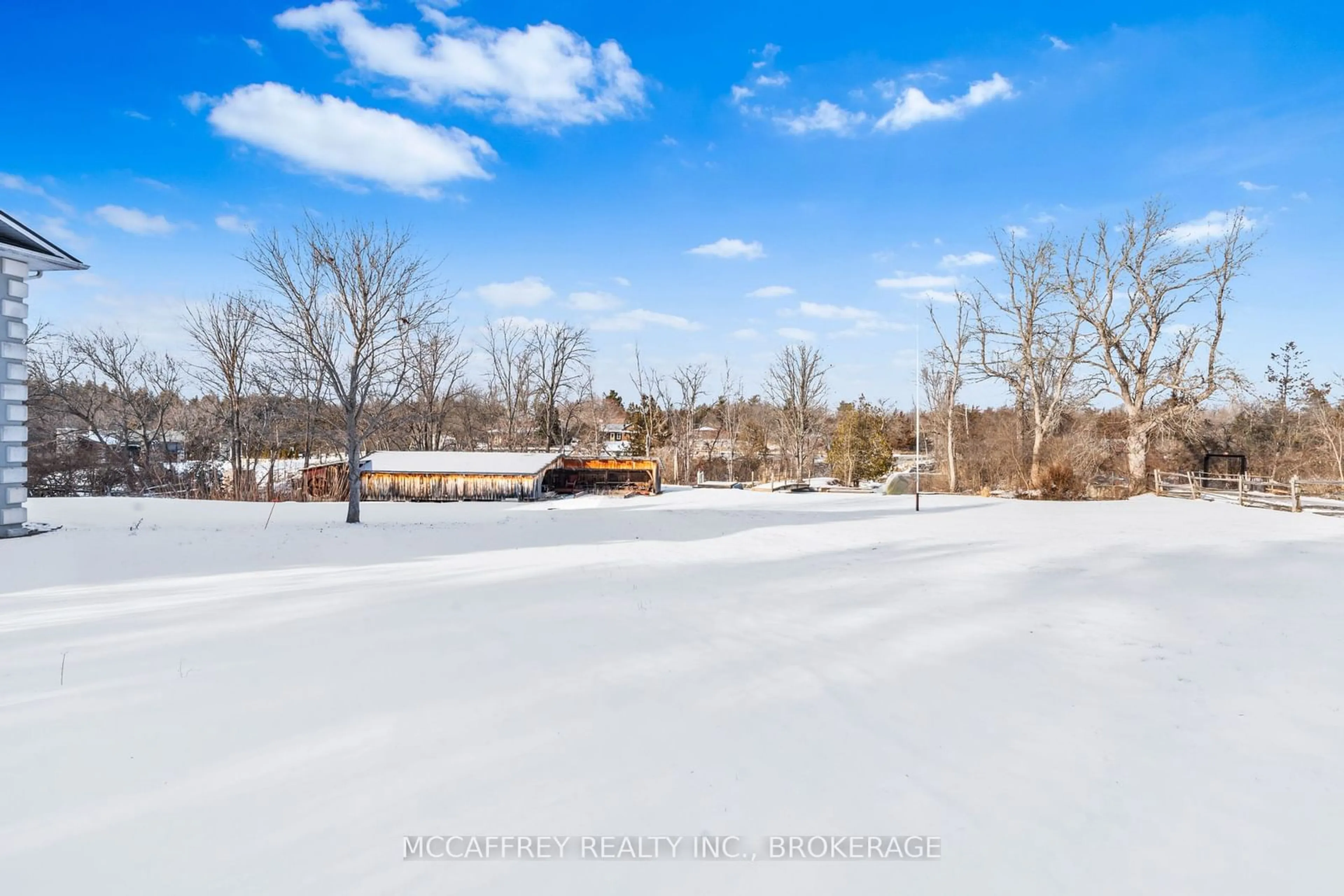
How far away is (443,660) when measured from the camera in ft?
15.6

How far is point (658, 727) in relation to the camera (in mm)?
3793

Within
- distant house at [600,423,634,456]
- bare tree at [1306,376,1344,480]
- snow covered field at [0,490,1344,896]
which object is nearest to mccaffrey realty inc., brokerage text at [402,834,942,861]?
snow covered field at [0,490,1344,896]

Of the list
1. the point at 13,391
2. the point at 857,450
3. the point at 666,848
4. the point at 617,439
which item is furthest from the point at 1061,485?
the point at 617,439

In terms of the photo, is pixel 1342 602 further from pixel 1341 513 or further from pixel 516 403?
pixel 516 403

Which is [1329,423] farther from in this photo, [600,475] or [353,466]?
[353,466]

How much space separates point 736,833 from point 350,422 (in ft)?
46.7

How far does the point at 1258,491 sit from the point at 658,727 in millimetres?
26849

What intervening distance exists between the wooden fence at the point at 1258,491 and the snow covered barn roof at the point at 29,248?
91.7ft

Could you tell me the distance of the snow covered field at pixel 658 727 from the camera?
2.66 meters

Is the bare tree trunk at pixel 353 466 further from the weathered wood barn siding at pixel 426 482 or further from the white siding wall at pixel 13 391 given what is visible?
the weathered wood barn siding at pixel 426 482

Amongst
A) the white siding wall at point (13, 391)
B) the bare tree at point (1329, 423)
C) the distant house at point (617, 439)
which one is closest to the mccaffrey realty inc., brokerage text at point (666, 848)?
the white siding wall at point (13, 391)

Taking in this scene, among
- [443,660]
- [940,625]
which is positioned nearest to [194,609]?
[443,660]

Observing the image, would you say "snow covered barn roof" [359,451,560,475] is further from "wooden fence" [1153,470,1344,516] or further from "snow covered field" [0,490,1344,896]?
"wooden fence" [1153,470,1344,516]

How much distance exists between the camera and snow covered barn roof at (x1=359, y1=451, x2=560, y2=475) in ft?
76.6
